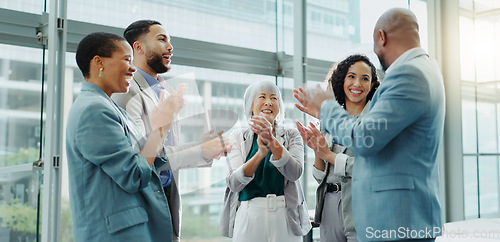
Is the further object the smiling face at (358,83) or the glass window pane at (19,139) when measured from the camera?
the glass window pane at (19,139)

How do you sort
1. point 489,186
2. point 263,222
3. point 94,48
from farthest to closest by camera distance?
point 489,186, point 263,222, point 94,48

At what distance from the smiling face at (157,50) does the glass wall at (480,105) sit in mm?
3957

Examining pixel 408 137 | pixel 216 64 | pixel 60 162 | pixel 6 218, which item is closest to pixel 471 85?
pixel 216 64

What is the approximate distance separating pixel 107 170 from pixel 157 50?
2.73 ft

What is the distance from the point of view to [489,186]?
Answer: 4824mm

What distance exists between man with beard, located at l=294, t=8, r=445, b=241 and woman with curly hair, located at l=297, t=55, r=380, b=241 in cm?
56

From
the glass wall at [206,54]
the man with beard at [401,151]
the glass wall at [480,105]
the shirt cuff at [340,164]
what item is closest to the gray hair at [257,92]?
the glass wall at [206,54]

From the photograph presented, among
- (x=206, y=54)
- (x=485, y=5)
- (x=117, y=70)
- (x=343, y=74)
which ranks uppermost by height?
(x=485, y=5)

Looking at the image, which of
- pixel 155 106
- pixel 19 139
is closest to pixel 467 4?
pixel 155 106

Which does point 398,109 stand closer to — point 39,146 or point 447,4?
point 39,146

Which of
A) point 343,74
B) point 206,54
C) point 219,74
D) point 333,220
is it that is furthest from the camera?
point 219,74

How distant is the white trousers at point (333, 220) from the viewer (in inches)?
92.6

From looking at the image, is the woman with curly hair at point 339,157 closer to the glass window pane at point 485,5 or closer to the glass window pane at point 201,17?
the glass window pane at point 201,17

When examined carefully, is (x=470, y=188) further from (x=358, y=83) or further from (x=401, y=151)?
(x=401, y=151)
